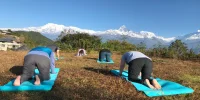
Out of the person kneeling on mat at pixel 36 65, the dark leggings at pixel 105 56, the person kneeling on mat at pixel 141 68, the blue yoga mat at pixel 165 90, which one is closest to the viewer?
the blue yoga mat at pixel 165 90

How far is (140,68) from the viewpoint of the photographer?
284 inches

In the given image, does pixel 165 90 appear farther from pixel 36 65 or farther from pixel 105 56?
pixel 105 56

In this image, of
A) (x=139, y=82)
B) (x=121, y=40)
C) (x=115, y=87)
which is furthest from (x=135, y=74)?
(x=121, y=40)

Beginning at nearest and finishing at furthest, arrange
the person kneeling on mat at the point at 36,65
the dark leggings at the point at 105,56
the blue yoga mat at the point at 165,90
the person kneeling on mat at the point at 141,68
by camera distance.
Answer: the blue yoga mat at the point at 165,90, the person kneeling on mat at the point at 36,65, the person kneeling on mat at the point at 141,68, the dark leggings at the point at 105,56

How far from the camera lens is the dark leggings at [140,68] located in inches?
278

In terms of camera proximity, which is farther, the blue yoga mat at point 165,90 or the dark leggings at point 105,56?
the dark leggings at point 105,56

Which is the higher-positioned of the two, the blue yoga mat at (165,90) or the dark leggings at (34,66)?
the dark leggings at (34,66)

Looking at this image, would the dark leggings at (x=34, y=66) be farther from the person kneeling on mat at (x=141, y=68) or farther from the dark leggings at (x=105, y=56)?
the dark leggings at (x=105, y=56)

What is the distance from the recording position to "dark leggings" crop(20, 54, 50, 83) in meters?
6.74

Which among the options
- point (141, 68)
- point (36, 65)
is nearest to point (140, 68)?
point (141, 68)

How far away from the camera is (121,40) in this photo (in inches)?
1215

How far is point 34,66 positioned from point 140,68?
3.00m

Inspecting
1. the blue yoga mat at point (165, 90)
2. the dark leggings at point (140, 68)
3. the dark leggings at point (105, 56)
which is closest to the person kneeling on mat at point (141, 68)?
the dark leggings at point (140, 68)

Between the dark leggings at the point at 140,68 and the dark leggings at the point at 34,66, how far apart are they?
8.03 ft
